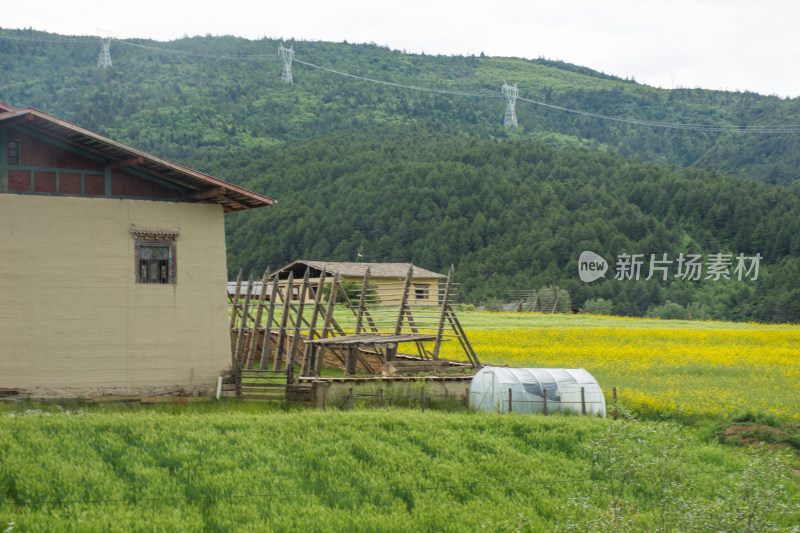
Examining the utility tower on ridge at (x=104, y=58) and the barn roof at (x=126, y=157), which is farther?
→ the utility tower on ridge at (x=104, y=58)

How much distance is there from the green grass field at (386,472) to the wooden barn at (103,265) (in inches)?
52.8

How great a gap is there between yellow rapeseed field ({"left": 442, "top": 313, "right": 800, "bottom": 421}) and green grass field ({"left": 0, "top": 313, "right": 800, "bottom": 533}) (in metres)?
1.51

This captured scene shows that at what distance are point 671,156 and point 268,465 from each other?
192555 mm

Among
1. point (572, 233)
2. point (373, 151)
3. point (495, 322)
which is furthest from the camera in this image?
point (373, 151)

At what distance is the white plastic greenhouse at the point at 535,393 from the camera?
21031 mm

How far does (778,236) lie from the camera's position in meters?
91.9

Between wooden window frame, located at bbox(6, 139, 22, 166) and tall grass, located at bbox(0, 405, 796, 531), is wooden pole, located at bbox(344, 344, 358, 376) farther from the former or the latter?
wooden window frame, located at bbox(6, 139, 22, 166)

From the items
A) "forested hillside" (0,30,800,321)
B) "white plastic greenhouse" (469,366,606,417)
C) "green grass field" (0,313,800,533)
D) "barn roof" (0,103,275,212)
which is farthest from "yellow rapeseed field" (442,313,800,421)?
"forested hillside" (0,30,800,321)

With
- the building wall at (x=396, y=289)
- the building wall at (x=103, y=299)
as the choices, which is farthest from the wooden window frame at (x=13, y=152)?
the building wall at (x=396, y=289)

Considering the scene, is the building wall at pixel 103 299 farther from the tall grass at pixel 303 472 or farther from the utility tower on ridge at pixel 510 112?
the utility tower on ridge at pixel 510 112

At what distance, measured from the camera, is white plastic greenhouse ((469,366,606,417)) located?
21031 millimetres

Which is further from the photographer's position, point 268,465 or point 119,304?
point 119,304

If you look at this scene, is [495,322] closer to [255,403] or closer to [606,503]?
[255,403]

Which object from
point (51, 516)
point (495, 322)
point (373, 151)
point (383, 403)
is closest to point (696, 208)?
point (373, 151)
